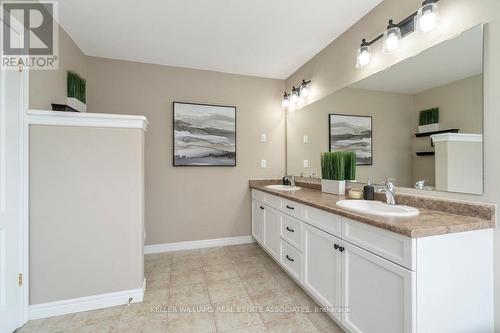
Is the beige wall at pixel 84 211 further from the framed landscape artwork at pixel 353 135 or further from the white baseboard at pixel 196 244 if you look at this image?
the framed landscape artwork at pixel 353 135

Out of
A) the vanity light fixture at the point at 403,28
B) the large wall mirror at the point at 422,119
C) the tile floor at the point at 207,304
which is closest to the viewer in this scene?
the large wall mirror at the point at 422,119

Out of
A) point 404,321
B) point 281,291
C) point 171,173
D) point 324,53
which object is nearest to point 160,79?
point 171,173

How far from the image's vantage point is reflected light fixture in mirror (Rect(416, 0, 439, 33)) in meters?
1.40

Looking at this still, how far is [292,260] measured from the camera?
6.86ft

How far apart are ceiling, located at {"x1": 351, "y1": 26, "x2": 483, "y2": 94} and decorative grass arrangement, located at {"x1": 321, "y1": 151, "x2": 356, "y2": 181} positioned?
0.63 m

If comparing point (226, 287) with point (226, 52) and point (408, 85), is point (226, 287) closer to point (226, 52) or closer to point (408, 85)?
point (408, 85)

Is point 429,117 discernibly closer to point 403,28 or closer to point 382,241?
point 403,28

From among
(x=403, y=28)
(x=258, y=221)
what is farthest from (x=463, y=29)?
(x=258, y=221)

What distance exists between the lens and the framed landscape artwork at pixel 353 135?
2.06m

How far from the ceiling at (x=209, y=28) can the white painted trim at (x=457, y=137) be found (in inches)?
47.1

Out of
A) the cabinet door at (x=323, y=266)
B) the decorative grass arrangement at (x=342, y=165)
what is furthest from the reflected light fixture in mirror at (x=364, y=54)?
the cabinet door at (x=323, y=266)

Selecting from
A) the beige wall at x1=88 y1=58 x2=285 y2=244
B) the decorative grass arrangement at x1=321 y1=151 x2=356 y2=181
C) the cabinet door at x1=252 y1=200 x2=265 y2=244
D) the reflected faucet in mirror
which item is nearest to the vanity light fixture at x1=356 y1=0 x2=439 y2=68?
the decorative grass arrangement at x1=321 y1=151 x2=356 y2=181

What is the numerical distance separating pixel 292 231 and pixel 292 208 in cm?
21

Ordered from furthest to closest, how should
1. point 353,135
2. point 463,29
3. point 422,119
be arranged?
point 353,135
point 422,119
point 463,29
